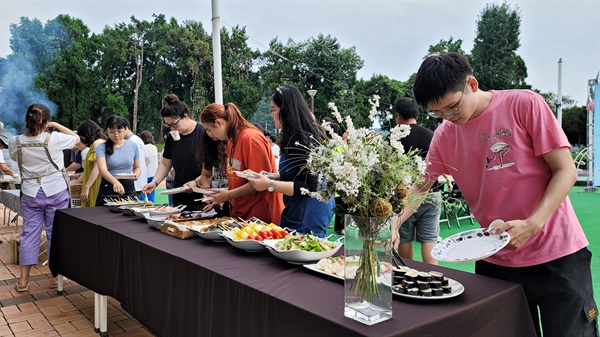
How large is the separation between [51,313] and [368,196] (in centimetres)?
308

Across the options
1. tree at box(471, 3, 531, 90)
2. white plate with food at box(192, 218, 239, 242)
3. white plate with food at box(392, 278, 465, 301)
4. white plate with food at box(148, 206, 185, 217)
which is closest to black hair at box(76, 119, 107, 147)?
white plate with food at box(148, 206, 185, 217)

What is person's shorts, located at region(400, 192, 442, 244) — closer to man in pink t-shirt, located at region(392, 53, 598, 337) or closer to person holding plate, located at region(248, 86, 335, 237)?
person holding plate, located at region(248, 86, 335, 237)

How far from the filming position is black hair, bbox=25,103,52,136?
11.7 ft

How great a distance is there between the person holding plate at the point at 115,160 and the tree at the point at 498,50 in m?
28.5

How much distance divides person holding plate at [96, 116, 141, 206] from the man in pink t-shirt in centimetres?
317

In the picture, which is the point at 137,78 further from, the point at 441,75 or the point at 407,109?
the point at 441,75

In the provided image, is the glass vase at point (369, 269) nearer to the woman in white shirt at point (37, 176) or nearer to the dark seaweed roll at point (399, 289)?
the dark seaweed roll at point (399, 289)

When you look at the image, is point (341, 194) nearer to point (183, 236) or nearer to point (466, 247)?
point (466, 247)

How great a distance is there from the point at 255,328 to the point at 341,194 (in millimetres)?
525

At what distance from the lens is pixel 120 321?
3074 mm

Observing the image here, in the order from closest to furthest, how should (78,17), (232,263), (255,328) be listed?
1. (255,328)
2. (232,263)
3. (78,17)

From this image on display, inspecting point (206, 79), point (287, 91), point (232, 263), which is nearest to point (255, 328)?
point (232, 263)

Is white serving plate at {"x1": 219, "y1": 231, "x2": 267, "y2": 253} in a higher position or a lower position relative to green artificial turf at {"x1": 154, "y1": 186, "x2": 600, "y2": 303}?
higher

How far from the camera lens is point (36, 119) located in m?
3.59
